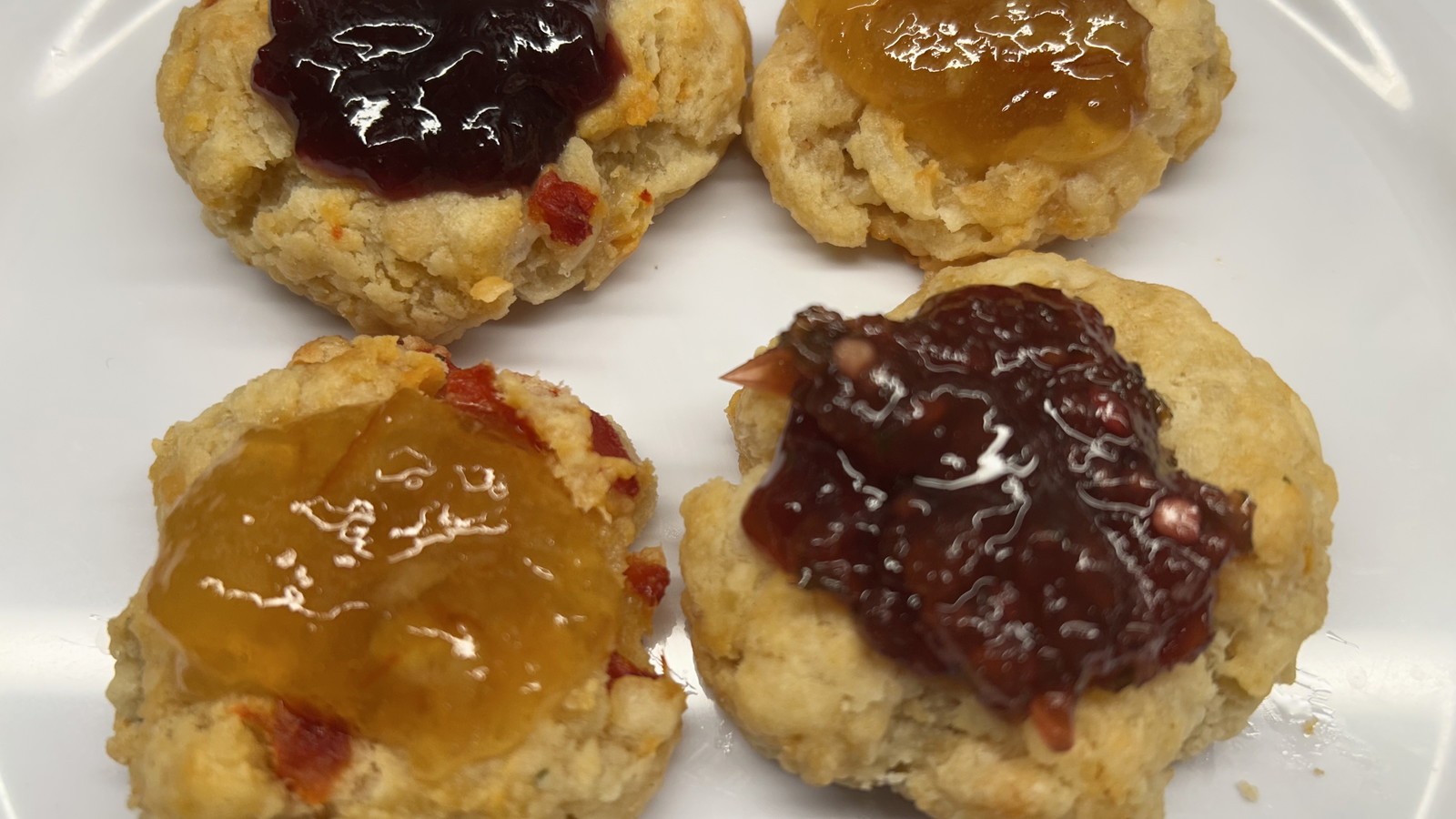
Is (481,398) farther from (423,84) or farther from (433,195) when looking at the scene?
(423,84)

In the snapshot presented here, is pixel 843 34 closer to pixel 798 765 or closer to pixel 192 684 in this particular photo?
pixel 798 765

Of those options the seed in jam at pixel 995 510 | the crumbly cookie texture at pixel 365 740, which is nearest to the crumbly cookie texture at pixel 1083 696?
the seed in jam at pixel 995 510

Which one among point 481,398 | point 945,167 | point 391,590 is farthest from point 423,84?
point 945,167

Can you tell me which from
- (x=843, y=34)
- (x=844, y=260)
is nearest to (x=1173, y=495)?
(x=844, y=260)

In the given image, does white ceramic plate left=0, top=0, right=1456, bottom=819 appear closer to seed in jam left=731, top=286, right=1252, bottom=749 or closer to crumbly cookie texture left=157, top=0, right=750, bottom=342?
crumbly cookie texture left=157, top=0, right=750, bottom=342

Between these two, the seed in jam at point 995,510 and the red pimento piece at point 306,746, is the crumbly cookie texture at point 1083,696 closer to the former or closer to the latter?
the seed in jam at point 995,510

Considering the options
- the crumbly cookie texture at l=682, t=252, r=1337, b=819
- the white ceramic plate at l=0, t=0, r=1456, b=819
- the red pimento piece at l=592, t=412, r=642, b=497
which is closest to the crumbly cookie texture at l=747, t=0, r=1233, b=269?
the white ceramic plate at l=0, t=0, r=1456, b=819
